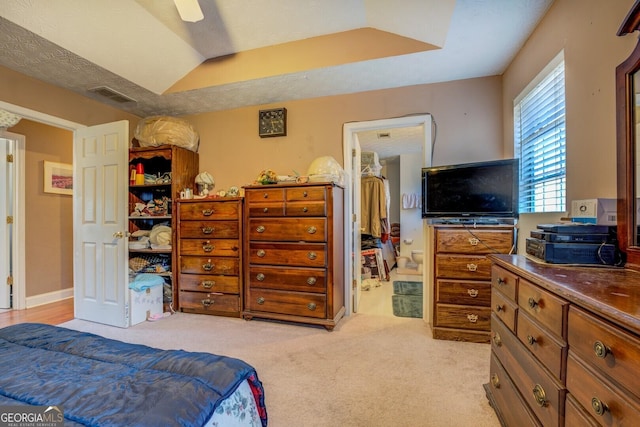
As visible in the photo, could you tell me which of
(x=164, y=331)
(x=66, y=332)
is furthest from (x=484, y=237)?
(x=164, y=331)

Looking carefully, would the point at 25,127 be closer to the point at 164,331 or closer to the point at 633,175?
the point at 164,331

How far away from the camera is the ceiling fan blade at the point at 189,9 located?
1638 mm

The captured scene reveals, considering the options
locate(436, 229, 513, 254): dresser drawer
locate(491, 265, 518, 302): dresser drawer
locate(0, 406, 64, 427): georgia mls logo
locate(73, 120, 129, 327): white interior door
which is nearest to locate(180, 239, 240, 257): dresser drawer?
locate(73, 120, 129, 327): white interior door

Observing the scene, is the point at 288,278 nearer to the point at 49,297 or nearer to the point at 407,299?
the point at 407,299

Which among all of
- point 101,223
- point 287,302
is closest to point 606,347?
point 287,302

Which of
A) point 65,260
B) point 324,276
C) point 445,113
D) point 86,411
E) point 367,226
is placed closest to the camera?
point 86,411

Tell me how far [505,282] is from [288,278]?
1.82 m

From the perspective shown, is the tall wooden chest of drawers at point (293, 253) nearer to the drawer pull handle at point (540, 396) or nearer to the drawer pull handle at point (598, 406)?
the drawer pull handle at point (540, 396)

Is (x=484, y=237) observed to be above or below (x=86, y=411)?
above

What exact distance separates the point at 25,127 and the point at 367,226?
4906 mm

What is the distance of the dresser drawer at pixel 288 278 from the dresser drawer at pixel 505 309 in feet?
4.66

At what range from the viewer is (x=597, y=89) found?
1.41m

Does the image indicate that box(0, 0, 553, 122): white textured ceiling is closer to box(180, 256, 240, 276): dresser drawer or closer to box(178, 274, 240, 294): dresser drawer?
box(180, 256, 240, 276): dresser drawer

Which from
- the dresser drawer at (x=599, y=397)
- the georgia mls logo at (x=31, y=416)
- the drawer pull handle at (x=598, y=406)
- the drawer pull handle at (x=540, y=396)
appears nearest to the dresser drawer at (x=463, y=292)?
the drawer pull handle at (x=540, y=396)
